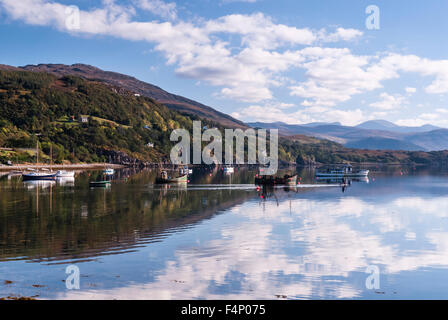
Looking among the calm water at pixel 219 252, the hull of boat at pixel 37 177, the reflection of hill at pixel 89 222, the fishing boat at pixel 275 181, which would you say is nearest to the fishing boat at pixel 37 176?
the hull of boat at pixel 37 177

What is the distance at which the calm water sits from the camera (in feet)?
82.0

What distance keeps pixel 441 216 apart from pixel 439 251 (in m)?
27.6

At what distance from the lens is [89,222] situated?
4972cm

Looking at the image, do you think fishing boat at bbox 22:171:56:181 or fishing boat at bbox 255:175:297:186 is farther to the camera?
fishing boat at bbox 22:171:56:181

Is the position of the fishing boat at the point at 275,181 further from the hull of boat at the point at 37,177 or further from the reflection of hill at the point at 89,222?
the hull of boat at the point at 37,177

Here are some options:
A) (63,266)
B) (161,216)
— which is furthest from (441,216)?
(63,266)

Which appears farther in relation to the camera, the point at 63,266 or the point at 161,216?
the point at 161,216

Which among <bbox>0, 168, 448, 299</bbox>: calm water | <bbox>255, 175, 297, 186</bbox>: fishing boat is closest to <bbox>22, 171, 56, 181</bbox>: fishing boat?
<bbox>255, 175, 297, 186</bbox>: fishing boat

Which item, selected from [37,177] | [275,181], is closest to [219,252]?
[275,181]

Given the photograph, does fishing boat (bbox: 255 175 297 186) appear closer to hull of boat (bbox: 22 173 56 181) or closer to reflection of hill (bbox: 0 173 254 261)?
reflection of hill (bbox: 0 173 254 261)

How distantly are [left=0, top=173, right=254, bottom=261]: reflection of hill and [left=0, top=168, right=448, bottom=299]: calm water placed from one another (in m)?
0.14

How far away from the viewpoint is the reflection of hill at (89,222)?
35.0m
